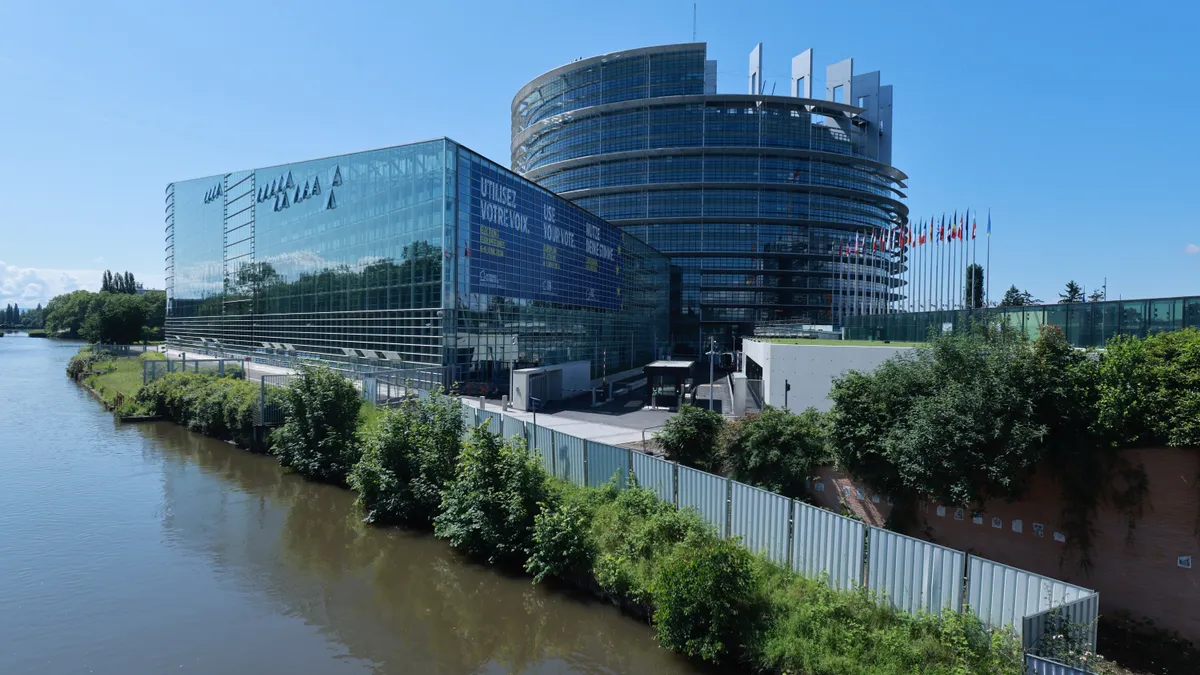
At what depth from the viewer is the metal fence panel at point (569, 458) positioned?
1753 centimetres

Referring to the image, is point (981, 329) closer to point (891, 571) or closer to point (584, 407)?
point (891, 571)

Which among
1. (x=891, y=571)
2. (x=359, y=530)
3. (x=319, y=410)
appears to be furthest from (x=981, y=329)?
(x=319, y=410)

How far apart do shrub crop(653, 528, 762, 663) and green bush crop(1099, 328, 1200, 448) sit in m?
7.69

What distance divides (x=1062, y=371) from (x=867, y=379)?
12.5 feet

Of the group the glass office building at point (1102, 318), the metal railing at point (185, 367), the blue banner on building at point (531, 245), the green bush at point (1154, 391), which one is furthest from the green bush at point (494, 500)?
the metal railing at point (185, 367)

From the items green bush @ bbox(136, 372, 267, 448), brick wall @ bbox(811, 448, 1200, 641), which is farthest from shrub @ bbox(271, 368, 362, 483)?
brick wall @ bbox(811, 448, 1200, 641)

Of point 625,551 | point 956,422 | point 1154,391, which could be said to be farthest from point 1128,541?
point 625,551

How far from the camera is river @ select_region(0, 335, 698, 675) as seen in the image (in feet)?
38.3

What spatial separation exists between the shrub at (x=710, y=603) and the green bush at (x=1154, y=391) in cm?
769

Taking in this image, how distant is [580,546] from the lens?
14.3m

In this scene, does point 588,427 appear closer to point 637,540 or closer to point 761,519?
point 637,540

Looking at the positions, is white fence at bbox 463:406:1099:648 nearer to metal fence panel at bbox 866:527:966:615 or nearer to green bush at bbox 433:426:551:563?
metal fence panel at bbox 866:527:966:615

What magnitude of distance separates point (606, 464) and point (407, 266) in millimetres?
26910

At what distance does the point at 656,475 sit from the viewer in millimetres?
15352
